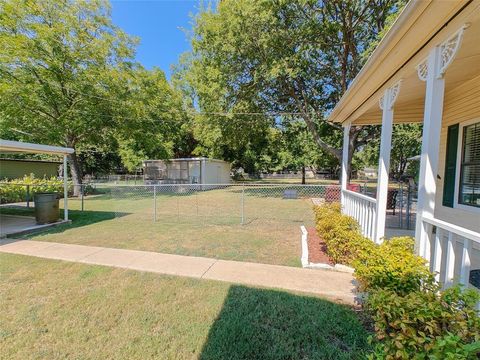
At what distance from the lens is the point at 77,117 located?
14930 mm

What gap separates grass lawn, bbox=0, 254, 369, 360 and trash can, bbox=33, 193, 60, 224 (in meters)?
4.13

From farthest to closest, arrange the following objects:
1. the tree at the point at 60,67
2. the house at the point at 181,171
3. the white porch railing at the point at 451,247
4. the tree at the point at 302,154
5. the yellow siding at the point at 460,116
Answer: the tree at the point at 302,154 < the house at the point at 181,171 < the tree at the point at 60,67 < the yellow siding at the point at 460,116 < the white porch railing at the point at 451,247

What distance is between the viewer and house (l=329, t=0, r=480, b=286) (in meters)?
2.36

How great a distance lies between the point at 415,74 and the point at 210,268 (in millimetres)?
4206

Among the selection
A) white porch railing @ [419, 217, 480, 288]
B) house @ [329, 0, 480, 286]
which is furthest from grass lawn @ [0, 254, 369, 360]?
house @ [329, 0, 480, 286]

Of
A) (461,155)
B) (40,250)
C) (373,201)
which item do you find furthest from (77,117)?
(461,155)

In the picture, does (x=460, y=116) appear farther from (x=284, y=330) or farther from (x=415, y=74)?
(x=284, y=330)

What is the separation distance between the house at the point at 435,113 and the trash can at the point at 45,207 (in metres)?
8.41

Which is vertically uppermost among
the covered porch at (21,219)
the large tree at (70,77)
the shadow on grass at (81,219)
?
the large tree at (70,77)

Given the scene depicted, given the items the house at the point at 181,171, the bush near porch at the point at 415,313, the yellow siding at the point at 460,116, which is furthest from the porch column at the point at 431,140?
the house at the point at 181,171

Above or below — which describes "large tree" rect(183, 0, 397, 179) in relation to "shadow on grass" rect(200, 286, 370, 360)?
above

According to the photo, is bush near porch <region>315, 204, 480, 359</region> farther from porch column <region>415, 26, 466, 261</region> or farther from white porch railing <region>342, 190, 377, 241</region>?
white porch railing <region>342, 190, 377, 241</region>

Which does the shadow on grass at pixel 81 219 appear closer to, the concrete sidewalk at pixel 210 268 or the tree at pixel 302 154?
the concrete sidewalk at pixel 210 268

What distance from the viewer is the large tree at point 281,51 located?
37.5ft
